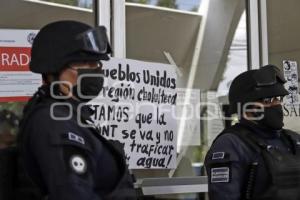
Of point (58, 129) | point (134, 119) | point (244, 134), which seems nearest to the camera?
point (58, 129)

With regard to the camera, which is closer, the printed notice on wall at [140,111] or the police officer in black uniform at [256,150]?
the police officer in black uniform at [256,150]

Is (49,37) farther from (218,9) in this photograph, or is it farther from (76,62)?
(218,9)

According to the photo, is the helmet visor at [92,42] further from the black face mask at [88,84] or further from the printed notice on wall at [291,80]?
the printed notice on wall at [291,80]

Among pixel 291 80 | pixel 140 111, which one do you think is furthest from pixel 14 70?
pixel 291 80

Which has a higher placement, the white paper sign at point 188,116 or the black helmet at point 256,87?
the black helmet at point 256,87

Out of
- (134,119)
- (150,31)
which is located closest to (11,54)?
(134,119)

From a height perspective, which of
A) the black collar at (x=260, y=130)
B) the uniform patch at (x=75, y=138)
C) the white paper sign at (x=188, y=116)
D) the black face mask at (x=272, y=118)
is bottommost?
the white paper sign at (x=188, y=116)

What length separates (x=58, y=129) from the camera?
218 cm

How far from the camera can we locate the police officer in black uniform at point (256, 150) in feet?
10.0

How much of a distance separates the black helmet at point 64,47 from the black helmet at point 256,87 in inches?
44.0

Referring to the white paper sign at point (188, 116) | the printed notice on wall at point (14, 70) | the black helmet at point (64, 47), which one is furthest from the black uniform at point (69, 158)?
the white paper sign at point (188, 116)

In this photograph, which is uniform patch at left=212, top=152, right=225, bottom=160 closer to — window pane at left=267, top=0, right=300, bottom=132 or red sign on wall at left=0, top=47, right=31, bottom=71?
red sign on wall at left=0, top=47, right=31, bottom=71

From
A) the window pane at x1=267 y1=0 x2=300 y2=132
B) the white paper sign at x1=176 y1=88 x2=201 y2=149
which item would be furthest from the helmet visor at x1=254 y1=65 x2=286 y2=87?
the window pane at x1=267 y1=0 x2=300 y2=132

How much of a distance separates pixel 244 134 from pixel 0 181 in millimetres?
1391
